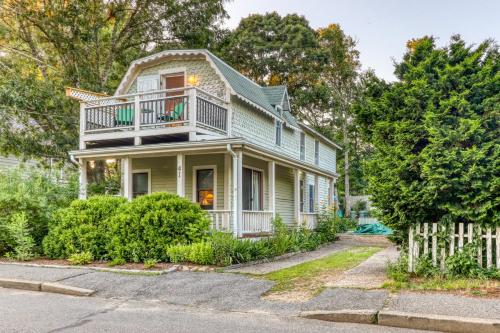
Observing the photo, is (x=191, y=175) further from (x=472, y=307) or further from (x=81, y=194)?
(x=472, y=307)

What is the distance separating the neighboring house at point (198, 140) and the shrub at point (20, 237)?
315 centimetres

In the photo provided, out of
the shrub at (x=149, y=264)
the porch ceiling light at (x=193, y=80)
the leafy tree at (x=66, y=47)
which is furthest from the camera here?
the leafy tree at (x=66, y=47)

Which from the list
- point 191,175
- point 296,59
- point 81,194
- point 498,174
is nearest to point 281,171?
point 191,175

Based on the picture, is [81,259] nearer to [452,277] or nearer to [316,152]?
[452,277]

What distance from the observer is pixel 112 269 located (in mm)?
9258

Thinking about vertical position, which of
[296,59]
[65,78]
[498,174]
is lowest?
[498,174]

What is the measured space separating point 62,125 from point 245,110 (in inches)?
387

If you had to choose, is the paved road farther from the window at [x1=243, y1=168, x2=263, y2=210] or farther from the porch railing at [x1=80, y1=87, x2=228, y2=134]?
the window at [x1=243, y1=168, x2=263, y2=210]

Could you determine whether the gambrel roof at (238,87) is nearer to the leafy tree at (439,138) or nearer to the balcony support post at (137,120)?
the balcony support post at (137,120)

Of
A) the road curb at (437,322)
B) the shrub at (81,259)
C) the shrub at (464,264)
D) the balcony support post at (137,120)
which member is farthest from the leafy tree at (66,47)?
the road curb at (437,322)

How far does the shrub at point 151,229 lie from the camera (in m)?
10.1

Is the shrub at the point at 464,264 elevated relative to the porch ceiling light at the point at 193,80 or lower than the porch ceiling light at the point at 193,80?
lower

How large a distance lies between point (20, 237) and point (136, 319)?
6.77 metres

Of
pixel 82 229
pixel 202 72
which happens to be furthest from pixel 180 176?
pixel 202 72
